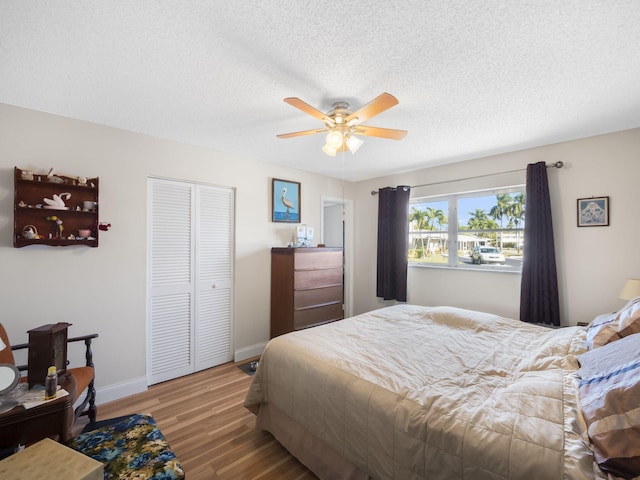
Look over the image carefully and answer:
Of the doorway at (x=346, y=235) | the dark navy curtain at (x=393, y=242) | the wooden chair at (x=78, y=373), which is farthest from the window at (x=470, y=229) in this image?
the wooden chair at (x=78, y=373)

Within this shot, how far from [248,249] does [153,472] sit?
2483 millimetres

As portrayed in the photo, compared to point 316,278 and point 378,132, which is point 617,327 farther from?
point 316,278

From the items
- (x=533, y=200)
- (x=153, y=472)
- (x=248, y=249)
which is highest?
(x=533, y=200)

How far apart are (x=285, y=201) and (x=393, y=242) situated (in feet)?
5.38

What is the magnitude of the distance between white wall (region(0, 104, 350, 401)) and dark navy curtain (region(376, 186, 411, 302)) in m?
2.06

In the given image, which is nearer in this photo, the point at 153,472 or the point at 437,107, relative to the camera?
the point at 153,472

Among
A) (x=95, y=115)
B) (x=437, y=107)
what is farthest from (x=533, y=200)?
(x=95, y=115)

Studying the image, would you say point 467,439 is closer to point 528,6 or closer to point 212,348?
point 528,6

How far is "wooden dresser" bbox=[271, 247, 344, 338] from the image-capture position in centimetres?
334

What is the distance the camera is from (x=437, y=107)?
6.97 ft

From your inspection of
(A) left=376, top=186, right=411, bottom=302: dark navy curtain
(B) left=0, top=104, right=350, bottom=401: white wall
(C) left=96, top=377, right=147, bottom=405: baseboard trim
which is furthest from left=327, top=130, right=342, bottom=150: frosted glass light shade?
(C) left=96, top=377, right=147, bottom=405: baseboard trim

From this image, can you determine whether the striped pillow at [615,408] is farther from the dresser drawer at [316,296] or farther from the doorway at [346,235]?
the doorway at [346,235]

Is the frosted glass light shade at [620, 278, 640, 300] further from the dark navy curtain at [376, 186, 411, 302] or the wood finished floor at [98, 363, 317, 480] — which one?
the wood finished floor at [98, 363, 317, 480]

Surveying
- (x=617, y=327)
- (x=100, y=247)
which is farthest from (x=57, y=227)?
(x=617, y=327)
